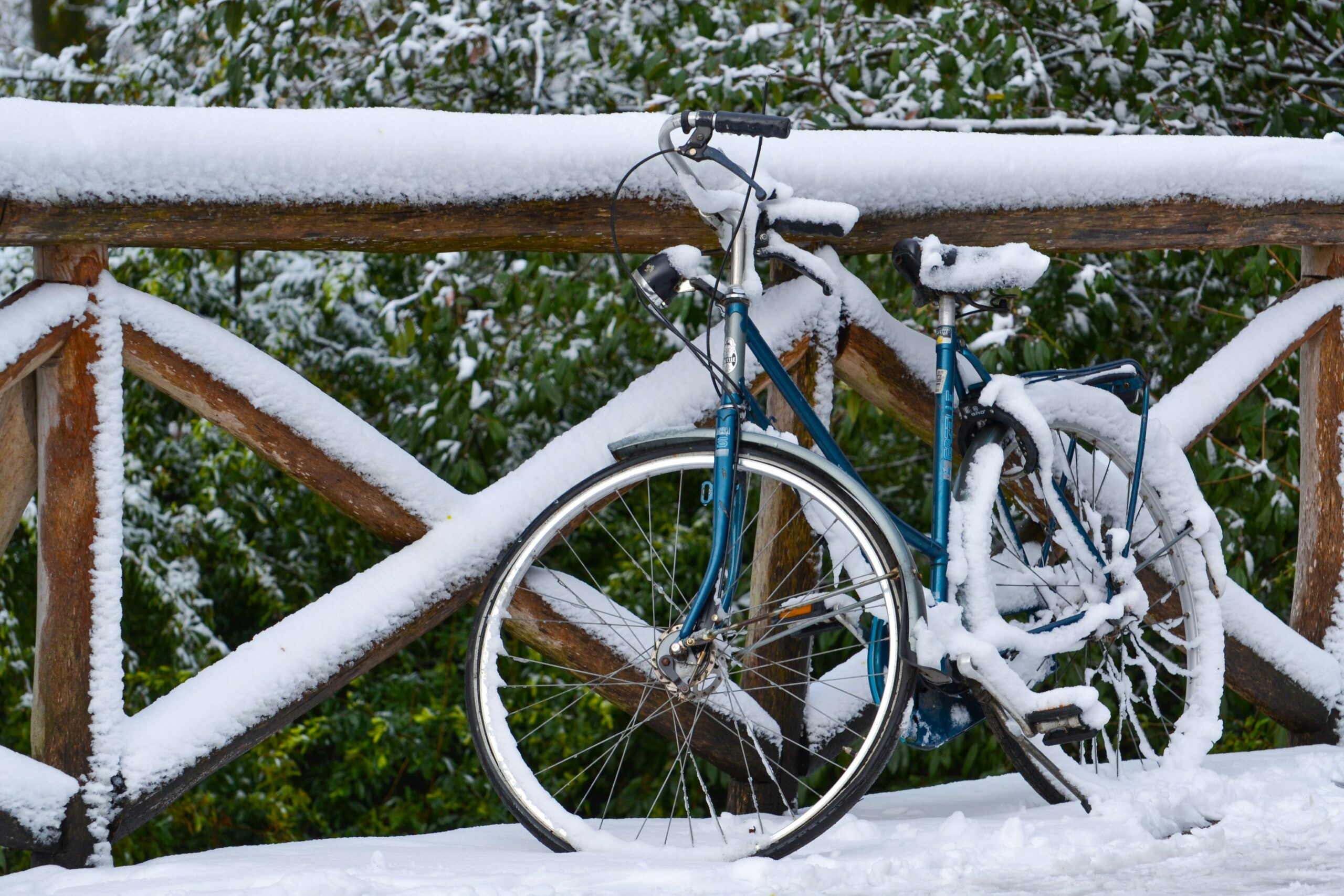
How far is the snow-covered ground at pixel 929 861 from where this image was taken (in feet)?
4.53

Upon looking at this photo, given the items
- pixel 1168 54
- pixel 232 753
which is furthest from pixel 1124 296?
pixel 232 753

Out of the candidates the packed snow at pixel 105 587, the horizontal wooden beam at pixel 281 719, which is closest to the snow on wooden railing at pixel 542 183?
the packed snow at pixel 105 587

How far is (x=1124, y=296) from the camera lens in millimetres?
3533

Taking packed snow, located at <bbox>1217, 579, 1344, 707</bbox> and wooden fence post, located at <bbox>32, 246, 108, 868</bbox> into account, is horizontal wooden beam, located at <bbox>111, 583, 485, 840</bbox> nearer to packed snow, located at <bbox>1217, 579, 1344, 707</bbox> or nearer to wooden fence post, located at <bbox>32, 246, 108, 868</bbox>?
wooden fence post, located at <bbox>32, 246, 108, 868</bbox>

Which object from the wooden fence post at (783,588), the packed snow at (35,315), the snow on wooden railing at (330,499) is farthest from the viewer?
the wooden fence post at (783,588)

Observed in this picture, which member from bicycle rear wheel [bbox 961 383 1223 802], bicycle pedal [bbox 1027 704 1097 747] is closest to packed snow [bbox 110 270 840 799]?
bicycle rear wheel [bbox 961 383 1223 802]

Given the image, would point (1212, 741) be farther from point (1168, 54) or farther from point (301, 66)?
point (301, 66)

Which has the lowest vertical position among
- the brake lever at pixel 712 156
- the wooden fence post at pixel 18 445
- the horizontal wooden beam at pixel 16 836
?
the horizontal wooden beam at pixel 16 836

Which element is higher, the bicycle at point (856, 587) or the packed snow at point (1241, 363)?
the packed snow at point (1241, 363)

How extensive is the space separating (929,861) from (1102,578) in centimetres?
54

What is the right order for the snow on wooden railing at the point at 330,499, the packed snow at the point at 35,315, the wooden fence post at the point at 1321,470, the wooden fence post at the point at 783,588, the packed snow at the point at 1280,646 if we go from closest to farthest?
the packed snow at the point at 35,315
the snow on wooden railing at the point at 330,499
the wooden fence post at the point at 783,588
the packed snow at the point at 1280,646
the wooden fence post at the point at 1321,470

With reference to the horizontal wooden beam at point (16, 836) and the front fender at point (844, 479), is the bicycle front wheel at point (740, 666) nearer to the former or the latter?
the front fender at point (844, 479)

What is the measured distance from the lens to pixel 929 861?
56.9 inches

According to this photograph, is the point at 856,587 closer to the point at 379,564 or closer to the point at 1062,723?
the point at 1062,723
